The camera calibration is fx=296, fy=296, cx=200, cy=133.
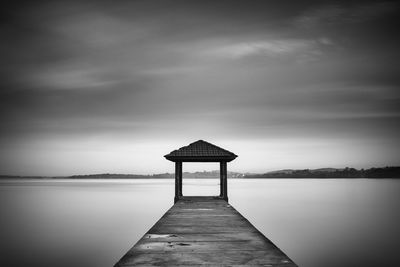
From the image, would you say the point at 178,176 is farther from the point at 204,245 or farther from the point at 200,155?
the point at 204,245

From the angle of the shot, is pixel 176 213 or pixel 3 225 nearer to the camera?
pixel 176 213

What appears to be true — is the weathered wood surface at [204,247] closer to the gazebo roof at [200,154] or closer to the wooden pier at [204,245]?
the wooden pier at [204,245]

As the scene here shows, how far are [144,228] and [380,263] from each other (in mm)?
16317

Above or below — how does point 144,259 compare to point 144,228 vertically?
above

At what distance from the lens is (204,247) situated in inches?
217

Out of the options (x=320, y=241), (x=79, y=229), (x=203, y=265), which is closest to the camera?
(x=203, y=265)

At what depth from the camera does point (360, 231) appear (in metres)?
20.8

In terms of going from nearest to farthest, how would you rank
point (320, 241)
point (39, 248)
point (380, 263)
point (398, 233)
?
1. point (380, 263)
2. point (39, 248)
3. point (320, 241)
4. point (398, 233)

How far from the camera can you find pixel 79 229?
74.5ft

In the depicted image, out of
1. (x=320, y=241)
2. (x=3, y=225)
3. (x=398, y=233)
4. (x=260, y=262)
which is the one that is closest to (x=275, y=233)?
(x=320, y=241)

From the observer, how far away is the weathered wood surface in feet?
15.0

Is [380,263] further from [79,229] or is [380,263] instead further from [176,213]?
[79,229]

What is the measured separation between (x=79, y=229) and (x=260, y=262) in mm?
21504

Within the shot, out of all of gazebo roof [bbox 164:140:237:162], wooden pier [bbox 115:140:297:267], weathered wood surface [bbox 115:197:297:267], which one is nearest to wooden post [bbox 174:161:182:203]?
gazebo roof [bbox 164:140:237:162]
